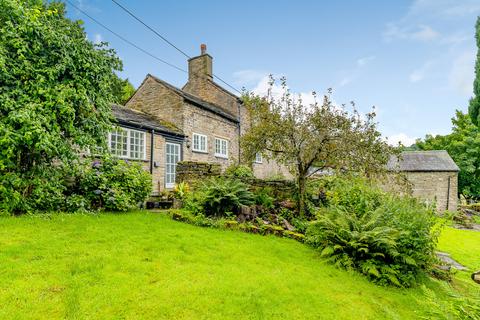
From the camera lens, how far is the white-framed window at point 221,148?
18.6 meters

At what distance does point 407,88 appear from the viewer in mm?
14953

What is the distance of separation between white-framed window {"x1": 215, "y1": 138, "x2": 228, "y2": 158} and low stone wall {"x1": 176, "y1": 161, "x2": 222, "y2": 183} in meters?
8.13

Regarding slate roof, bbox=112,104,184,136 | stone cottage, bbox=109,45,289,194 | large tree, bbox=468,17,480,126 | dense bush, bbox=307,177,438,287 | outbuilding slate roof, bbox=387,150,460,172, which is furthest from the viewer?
large tree, bbox=468,17,480,126


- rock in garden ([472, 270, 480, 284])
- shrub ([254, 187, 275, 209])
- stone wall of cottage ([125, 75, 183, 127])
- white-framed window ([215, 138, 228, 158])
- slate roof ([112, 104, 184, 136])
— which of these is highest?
stone wall of cottage ([125, 75, 183, 127])

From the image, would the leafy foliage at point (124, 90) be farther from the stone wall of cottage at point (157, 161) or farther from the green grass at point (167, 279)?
the green grass at point (167, 279)

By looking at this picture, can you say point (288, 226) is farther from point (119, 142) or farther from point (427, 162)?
point (427, 162)

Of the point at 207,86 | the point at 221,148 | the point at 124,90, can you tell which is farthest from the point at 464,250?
the point at 124,90

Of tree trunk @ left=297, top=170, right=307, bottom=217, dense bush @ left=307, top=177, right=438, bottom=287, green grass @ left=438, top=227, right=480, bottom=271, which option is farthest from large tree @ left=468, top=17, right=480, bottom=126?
dense bush @ left=307, top=177, right=438, bottom=287

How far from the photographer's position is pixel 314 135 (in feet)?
26.6

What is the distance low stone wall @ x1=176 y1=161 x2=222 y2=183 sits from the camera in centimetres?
1011

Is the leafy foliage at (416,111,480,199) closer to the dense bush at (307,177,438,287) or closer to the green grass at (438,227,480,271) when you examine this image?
the green grass at (438,227,480,271)

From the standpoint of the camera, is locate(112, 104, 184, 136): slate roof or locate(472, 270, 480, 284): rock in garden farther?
locate(112, 104, 184, 136): slate roof

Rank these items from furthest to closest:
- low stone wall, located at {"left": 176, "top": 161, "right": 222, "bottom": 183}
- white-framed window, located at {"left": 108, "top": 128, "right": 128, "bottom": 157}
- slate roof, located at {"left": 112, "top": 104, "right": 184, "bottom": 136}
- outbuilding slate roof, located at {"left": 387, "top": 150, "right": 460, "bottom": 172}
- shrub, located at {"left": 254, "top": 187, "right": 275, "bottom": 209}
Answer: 1. outbuilding slate roof, located at {"left": 387, "top": 150, "right": 460, "bottom": 172}
2. slate roof, located at {"left": 112, "top": 104, "right": 184, "bottom": 136}
3. white-framed window, located at {"left": 108, "top": 128, "right": 128, "bottom": 157}
4. low stone wall, located at {"left": 176, "top": 161, "right": 222, "bottom": 183}
5. shrub, located at {"left": 254, "top": 187, "right": 275, "bottom": 209}

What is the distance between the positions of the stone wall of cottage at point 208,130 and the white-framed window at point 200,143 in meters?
0.20
